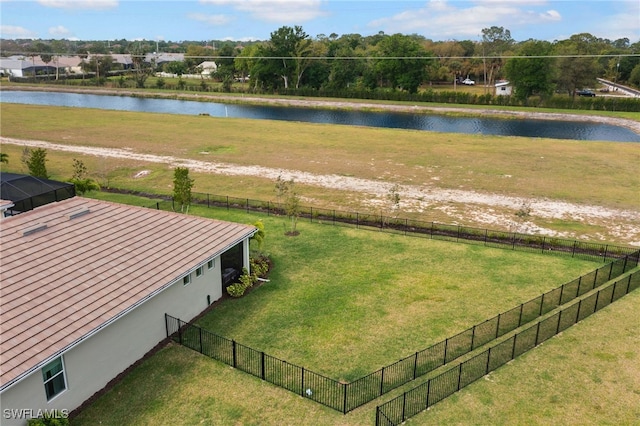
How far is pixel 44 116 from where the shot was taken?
83.6m

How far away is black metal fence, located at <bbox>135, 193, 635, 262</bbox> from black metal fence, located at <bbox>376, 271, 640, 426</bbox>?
5401mm

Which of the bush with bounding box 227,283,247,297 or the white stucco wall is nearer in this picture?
the white stucco wall

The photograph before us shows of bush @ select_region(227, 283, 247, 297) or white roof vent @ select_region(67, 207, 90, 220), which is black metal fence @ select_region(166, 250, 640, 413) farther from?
white roof vent @ select_region(67, 207, 90, 220)

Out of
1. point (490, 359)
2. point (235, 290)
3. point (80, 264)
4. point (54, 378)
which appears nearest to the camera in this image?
point (54, 378)

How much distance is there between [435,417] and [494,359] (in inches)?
164

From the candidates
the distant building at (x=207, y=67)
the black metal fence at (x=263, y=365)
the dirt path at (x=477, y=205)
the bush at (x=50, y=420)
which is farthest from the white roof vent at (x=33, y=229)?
the distant building at (x=207, y=67)

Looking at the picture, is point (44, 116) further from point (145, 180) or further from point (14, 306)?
point (14, 306)

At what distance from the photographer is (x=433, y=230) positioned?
3306 centimetres

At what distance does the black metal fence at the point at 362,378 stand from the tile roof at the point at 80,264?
2762mm

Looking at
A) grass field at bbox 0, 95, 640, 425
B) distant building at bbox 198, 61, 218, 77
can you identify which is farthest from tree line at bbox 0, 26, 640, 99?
grass field at bbox 0, 95, 640, 425

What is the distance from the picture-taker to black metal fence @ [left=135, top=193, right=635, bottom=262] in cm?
2952

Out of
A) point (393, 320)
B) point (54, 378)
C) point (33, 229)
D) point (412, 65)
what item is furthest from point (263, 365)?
point (412, 65)

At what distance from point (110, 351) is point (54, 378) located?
2.30 meters

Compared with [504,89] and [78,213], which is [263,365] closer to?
[78,213]
